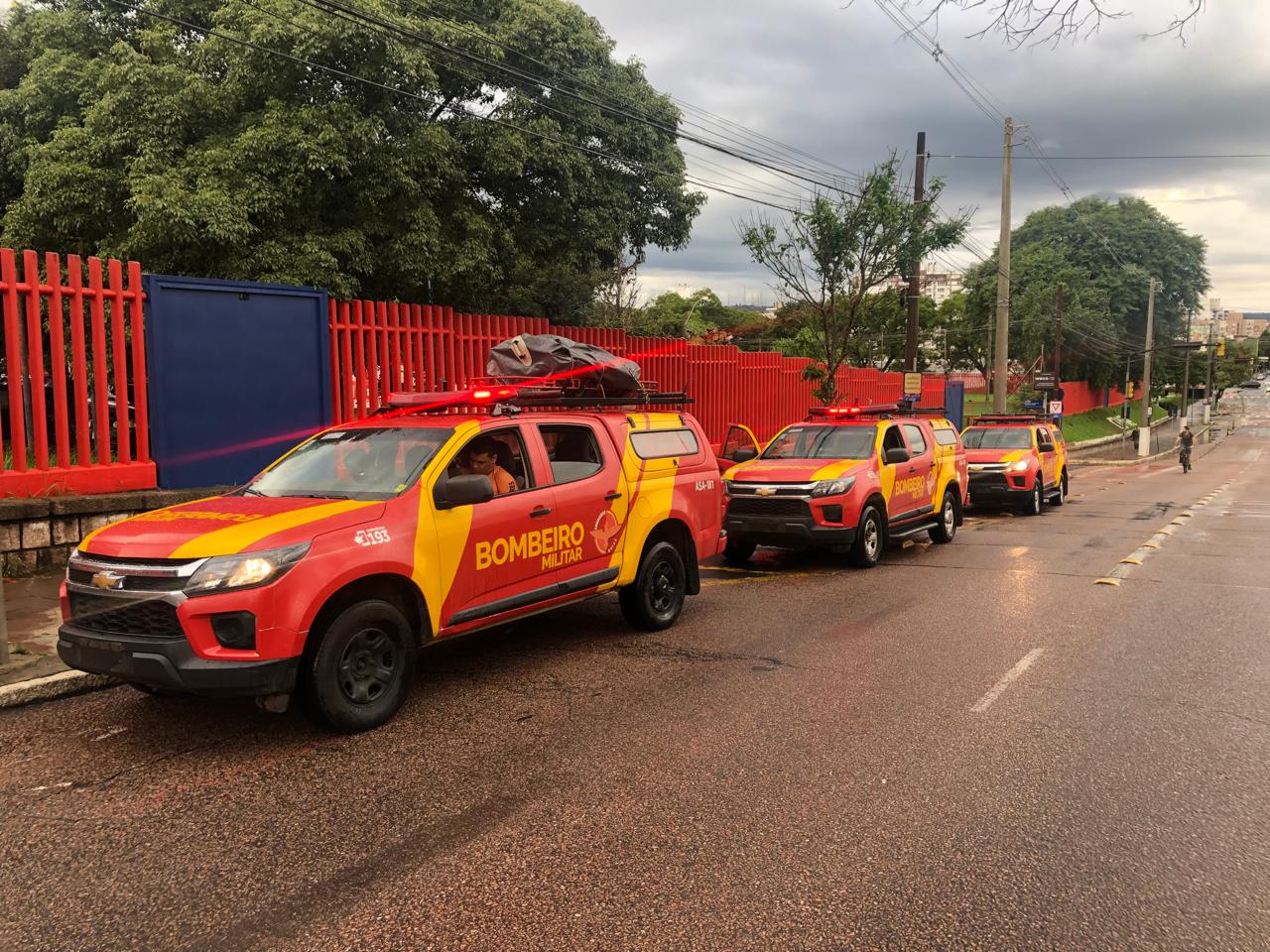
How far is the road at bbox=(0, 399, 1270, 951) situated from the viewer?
313cm

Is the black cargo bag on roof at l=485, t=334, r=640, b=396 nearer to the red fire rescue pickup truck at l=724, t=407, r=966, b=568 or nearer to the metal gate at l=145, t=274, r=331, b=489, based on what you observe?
the red fire rescue pickup truck at l=724, t=407, r=966, b=568

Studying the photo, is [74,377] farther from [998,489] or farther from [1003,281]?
[1003,281]

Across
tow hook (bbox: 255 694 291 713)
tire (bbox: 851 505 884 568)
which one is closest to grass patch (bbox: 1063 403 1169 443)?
tire (bbox: 851 505 884 568)

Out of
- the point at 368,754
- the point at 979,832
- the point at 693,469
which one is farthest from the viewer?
the point at 693,469

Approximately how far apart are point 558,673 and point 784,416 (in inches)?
659

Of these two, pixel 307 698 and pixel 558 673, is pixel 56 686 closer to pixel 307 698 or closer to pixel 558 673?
pixel 307 698

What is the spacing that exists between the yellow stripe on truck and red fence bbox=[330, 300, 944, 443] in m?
6.41

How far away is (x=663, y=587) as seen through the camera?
7449 millimetres

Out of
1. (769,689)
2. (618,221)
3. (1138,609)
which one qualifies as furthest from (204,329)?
(618,221)

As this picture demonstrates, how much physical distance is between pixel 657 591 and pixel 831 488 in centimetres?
355

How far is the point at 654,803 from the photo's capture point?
13.3 feet

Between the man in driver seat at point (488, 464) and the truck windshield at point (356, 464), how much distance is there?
0.23m

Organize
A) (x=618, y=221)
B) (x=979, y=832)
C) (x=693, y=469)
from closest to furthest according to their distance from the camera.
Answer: (x=979, y=832) < (x=693, y=469) < (x=618, y=221)

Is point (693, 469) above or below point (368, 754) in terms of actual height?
above
